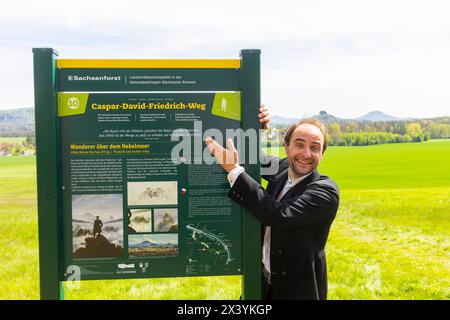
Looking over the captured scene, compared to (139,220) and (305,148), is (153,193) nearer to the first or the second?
(139,220)

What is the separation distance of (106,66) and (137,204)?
3.88 feet

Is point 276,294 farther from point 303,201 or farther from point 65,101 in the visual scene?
point 65,101

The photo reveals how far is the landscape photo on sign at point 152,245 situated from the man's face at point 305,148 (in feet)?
3.97

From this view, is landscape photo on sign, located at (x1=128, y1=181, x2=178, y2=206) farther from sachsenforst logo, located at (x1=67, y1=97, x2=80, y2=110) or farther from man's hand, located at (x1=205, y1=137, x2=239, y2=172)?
sachsenforst logo, located at (x1=67, y1=97, x2=80, y2=110)

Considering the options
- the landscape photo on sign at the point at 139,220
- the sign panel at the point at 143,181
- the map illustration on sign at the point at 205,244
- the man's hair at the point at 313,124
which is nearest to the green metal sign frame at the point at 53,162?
the sign panel at the point at 143,181

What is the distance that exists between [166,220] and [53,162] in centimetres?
105

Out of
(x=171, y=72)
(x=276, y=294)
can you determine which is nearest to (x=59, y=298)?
(x=276, y=294)

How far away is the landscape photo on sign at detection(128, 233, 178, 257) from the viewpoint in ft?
11.7

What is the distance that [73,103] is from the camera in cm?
346

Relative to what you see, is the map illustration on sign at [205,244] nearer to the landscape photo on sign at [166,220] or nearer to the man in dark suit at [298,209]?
the landscape photo on sign at [166,220]

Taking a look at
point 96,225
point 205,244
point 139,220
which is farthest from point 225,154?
point 96,225

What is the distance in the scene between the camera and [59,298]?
11.6 ft

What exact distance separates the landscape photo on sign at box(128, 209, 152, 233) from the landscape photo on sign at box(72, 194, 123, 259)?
84 mm

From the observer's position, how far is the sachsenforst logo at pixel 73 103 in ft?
11.3
